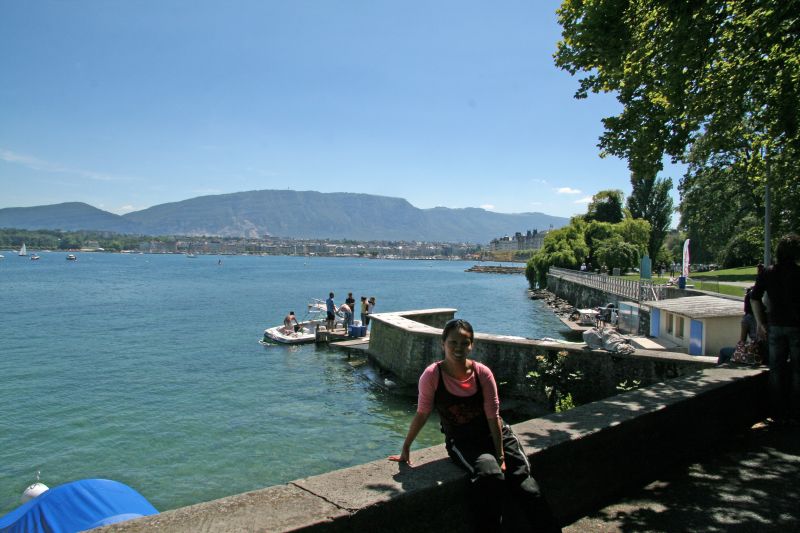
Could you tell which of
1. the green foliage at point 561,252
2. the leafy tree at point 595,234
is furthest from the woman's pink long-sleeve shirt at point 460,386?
the leafy tree at point 595,234

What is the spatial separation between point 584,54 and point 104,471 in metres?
13.4

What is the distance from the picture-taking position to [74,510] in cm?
757

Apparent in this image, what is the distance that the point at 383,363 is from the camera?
2047cm

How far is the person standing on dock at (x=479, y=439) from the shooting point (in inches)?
126

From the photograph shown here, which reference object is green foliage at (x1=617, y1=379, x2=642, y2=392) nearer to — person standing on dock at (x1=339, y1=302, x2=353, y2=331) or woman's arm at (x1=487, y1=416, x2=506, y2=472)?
woman's arm at (x1=487, y1=416, x2=506, y2=472)

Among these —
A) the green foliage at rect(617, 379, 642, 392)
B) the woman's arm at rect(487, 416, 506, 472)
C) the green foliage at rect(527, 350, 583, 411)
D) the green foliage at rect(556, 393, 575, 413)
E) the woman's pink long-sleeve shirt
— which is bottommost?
the green foliage at rect(556, 393, 575, 413)

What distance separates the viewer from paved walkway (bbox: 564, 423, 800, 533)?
151 inches

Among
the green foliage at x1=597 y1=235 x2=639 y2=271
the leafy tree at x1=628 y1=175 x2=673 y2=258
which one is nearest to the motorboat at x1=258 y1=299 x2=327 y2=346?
the green foliage at x1=597 y1=235 x2=639 y2=271

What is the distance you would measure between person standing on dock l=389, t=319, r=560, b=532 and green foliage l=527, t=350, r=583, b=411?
358 inches

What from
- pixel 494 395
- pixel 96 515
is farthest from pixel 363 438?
pixel 494 395

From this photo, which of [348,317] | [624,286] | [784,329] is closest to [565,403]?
[784,329]

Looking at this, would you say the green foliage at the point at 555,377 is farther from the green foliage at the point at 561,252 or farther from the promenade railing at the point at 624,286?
the green foliage at the point at 561,252

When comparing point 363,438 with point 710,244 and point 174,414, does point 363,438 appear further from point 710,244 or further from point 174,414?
point 710,244

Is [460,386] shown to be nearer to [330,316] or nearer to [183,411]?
[183,411]
